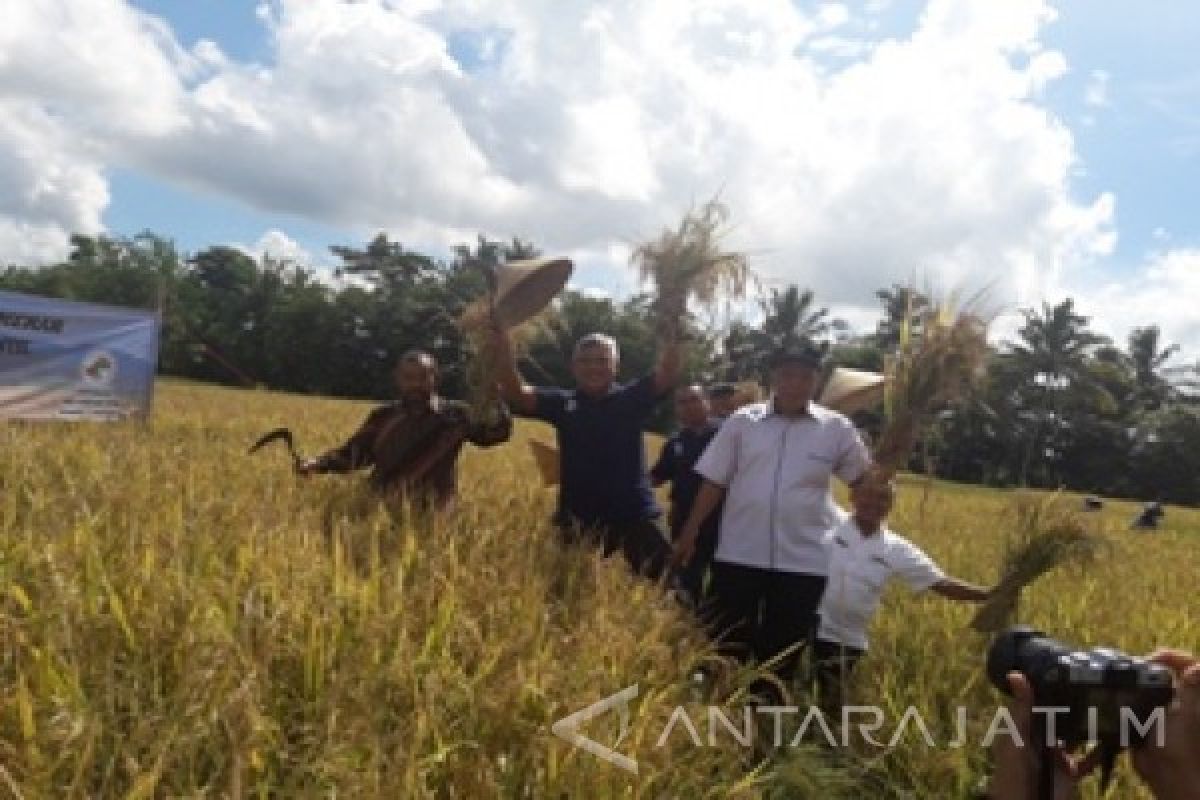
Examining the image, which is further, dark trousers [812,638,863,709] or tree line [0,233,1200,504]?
tree line [0,233,1200,504]

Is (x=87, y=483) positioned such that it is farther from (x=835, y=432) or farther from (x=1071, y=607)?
(x=1071, y=607)

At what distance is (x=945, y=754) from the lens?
3588mm

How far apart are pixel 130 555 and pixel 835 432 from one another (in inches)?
99.6

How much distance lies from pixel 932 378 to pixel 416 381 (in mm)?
2216

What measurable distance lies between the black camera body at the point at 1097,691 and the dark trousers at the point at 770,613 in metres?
2.11

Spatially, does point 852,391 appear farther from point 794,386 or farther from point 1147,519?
point 1147,519

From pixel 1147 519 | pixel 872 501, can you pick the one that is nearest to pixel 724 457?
pixel 872 501

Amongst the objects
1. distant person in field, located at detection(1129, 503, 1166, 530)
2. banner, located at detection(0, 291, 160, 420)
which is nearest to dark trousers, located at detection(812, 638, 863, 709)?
banner, located at detection(0, 291, 160, 420)

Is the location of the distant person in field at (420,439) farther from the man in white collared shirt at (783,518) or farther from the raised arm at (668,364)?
the man in white collared shirt at (783,518)

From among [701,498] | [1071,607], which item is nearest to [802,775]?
[701,498]

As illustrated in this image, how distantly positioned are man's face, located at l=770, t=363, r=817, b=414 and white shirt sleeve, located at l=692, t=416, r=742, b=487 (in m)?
0.23

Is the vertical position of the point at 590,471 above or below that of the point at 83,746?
above

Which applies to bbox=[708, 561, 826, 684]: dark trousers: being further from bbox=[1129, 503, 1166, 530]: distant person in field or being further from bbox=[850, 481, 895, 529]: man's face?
bbox=[1129, 503, 1166, 530]: distant person in field

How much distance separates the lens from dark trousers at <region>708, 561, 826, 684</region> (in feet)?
13.5
